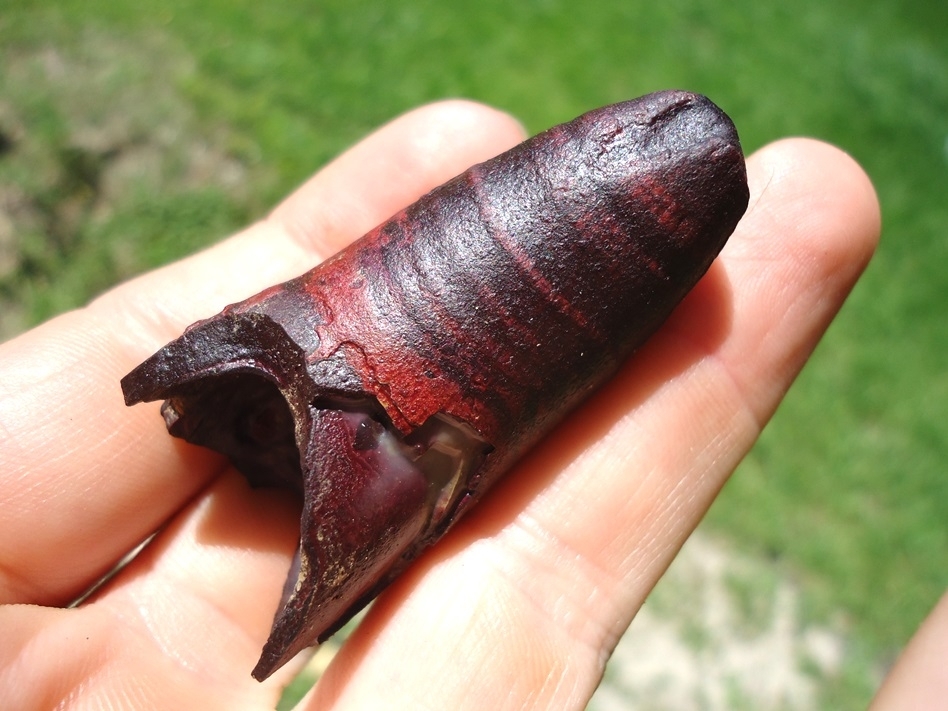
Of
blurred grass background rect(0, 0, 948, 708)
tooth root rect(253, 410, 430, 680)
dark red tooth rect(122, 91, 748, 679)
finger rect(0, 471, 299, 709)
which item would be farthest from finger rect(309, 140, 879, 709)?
blurred grass background rect(0, 0, 948, 708)

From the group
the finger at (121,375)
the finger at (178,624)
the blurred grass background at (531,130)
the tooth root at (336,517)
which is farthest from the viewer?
the blurred grass background at (531,130)

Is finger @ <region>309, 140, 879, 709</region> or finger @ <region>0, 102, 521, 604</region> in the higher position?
finger @ <region>0, 102, 521, 604</region>

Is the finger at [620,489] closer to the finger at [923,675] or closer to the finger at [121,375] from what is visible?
the finger at [923,675]

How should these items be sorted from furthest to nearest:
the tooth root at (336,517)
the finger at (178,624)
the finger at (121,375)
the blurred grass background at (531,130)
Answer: the blurred grass background at (531,130) → the finger at (121,375) → the finger at (178,624) → the tooth root at (336,517)

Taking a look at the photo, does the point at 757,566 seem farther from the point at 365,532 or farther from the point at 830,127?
the point at 830,127

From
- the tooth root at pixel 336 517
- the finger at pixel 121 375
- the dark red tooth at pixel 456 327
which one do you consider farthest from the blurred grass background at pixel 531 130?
the tooth root at pixel 336 517

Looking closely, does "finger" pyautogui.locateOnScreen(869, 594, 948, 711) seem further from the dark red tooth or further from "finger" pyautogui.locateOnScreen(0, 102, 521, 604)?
"finger" pyautogui.locateOnScreen(0, 102, 521, 604)

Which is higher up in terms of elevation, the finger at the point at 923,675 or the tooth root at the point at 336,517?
the tooth root at the point at 336,517

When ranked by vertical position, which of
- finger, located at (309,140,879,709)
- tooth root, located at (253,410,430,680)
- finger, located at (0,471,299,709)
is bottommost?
finger, located at (309,140,879,709)
